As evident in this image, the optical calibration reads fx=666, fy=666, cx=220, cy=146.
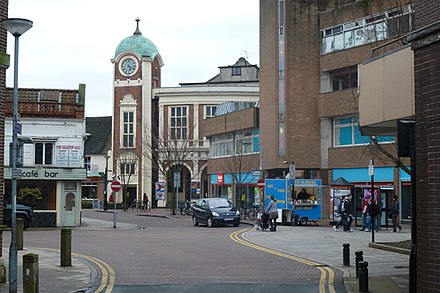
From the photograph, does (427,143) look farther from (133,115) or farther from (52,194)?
(133,115)

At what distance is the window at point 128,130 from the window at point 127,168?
2200 millimetres

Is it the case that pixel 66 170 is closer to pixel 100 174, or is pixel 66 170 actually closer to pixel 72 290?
pixel 72 290

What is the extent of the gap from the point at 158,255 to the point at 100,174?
56120mm

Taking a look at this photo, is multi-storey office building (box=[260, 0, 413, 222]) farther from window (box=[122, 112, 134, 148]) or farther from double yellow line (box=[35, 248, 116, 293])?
window (box=[122, 112, 134, 148])

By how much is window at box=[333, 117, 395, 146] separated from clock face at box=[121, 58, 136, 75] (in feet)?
109

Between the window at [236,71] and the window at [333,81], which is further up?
the window at [236,71]

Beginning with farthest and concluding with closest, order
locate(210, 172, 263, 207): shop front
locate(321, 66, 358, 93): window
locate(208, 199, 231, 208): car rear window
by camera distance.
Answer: locate(210, 172, 263, 207): shop front < locate(321, 66, 358, 93): window < locate(208, 199, 231, 208): car rear window

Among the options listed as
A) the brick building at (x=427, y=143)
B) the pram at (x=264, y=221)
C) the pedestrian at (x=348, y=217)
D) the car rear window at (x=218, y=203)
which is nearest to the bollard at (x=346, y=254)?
the brick building at (x=427, y=143)

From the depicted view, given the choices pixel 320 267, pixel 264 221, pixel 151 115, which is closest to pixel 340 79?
pixel 264 221

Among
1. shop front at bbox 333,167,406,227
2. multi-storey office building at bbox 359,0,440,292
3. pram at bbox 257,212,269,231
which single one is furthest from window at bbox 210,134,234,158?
multi-storey office building at bbox 359,0,440,292

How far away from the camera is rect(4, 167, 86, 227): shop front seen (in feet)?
111

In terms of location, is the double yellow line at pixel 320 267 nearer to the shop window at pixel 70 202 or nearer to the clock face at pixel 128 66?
the shop window at pixel 70 202

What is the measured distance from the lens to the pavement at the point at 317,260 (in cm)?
1320

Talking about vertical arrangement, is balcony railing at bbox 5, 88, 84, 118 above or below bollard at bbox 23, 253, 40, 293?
above
